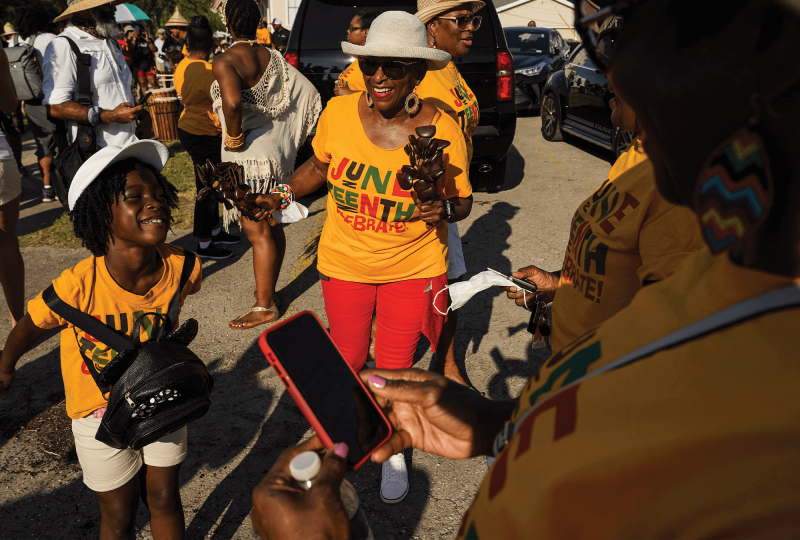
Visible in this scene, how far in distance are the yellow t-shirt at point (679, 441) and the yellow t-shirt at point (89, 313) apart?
175 cm

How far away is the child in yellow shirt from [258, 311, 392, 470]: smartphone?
98cm

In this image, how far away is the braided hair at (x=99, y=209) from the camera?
2.17 metres

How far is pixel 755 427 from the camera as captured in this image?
627mm

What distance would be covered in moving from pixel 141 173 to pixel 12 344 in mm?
878

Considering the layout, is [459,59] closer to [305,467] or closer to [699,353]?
[305,467]

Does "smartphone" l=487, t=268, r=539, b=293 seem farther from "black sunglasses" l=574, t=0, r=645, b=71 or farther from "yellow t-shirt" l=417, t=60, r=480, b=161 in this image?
"black sunglasses" l=574, t=0, r=645, b=71

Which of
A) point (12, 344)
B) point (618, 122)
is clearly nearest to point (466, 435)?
point (618, 122)

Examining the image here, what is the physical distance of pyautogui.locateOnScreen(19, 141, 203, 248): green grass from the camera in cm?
566

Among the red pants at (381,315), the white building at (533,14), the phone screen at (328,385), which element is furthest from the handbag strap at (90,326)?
the white building at (533,14)

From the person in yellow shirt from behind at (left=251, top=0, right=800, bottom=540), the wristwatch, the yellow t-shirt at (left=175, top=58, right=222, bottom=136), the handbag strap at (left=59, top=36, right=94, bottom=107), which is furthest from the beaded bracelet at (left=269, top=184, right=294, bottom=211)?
the yellow t-shirt at (left=175, top=58, right=222, bottom=136)

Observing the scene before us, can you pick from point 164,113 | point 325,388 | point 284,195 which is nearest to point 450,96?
point 284,195

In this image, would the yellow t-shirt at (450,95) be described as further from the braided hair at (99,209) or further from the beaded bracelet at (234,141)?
the braided hair at (99,209)

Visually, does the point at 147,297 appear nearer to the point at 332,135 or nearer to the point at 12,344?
the point at 12,344

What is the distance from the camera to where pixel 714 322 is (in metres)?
0.71
